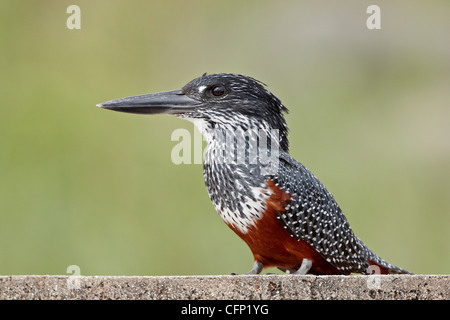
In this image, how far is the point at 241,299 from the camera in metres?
2.27

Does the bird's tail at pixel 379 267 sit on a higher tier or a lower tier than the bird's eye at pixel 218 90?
lower

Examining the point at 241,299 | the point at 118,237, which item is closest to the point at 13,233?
the point at 118,237

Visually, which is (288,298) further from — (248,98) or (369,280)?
(248,98)

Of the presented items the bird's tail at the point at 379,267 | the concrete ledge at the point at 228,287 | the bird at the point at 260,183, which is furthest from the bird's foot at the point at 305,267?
the concrete ledge at the point at 228,287

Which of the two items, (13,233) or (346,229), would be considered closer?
(346,229)

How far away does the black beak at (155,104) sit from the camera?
3248 millimetres

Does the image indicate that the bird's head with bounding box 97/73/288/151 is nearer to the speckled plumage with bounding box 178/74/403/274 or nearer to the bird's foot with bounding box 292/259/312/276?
the speckled plumage with bounding box 178/74/403/274

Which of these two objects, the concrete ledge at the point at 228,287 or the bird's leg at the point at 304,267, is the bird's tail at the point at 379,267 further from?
the concrete ledge at the point at 228,287

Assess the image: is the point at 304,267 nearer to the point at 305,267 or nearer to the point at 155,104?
the point at 305,267

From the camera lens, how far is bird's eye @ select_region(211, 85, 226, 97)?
3.42m

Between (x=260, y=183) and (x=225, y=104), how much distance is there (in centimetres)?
49

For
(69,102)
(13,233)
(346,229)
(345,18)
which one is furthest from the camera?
(345,18)
